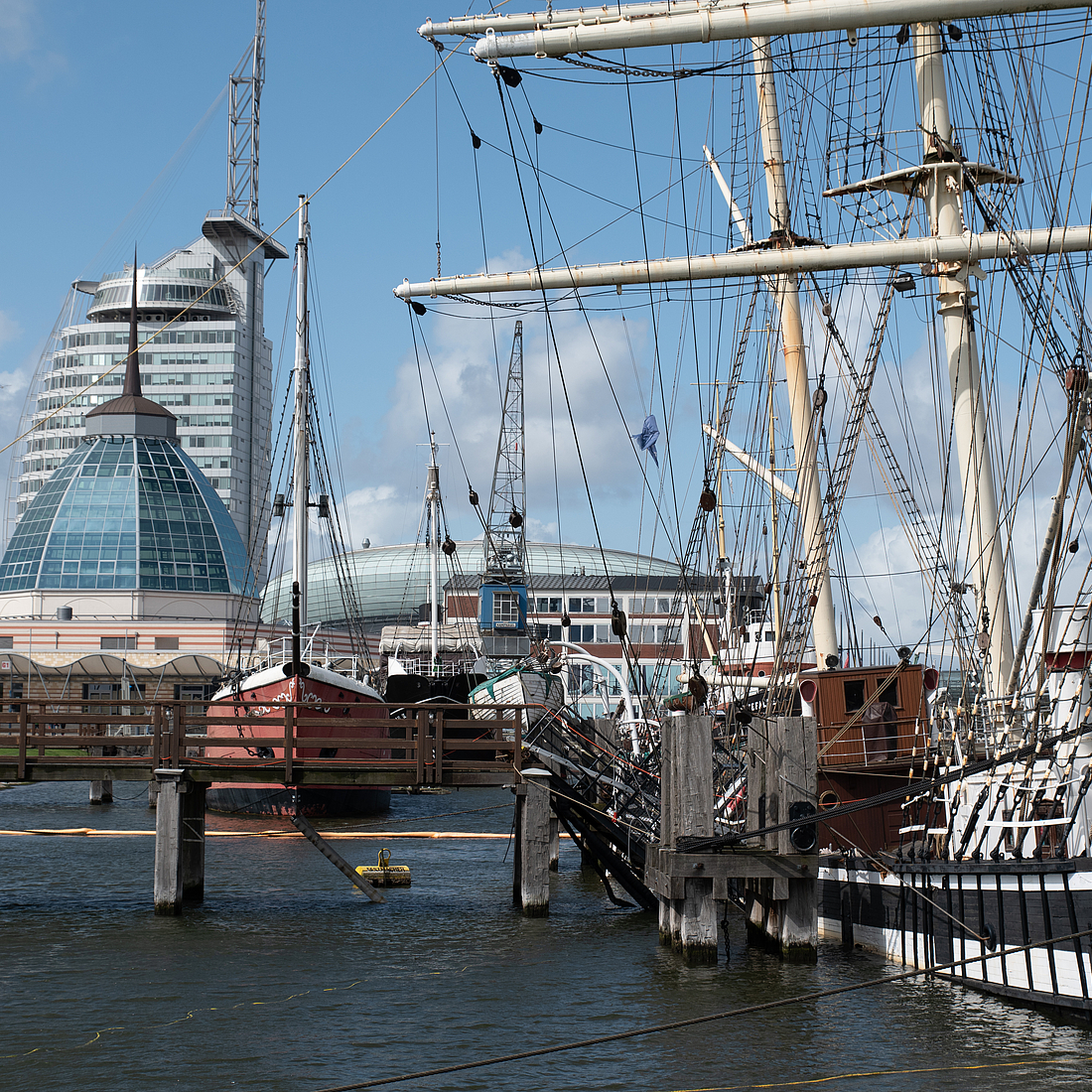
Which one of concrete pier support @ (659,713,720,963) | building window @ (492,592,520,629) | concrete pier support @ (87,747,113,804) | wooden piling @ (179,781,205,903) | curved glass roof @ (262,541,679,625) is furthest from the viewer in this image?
curved glass roof @ (262,541,679,625)

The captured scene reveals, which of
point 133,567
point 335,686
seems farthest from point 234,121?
point 335,686

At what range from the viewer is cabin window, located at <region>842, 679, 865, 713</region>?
2284cm

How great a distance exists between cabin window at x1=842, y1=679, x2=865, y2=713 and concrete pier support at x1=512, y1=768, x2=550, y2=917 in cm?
565

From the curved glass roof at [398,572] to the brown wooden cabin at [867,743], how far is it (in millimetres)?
112936

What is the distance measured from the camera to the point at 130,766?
24.8m

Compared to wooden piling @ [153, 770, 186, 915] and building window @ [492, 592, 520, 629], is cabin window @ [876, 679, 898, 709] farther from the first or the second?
building window @ [492, 592, 520, 629]

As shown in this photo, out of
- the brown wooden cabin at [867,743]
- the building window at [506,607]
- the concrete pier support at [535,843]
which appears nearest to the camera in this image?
the brown wooden cabin at [867,743]

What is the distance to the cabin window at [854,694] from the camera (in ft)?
74.9

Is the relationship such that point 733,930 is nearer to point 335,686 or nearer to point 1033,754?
point 1033,754

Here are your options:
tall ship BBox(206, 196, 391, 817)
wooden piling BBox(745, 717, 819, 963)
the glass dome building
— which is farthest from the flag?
the glass dome building

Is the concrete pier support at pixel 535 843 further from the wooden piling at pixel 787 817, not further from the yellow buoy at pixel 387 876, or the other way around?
the wooden piling at pixel 787 817

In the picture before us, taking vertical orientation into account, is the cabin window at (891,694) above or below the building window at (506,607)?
below

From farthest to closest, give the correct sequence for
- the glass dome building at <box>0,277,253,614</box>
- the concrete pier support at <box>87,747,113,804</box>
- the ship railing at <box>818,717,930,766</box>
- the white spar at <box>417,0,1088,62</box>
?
the glass dome building at <box>0,277,253,614</box> → the concrete pier support at <box>87,747,113,804</box> → the ship railing at <box>818,717,930,766</box> → the white spar at <box>417,0,1088,62</box>

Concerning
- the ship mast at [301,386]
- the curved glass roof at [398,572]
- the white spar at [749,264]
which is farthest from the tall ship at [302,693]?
the curved glass roof at [398,572]
